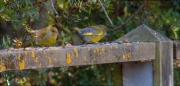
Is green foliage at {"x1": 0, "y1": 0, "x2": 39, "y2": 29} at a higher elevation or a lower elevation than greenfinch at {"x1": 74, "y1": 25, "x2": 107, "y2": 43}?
higher

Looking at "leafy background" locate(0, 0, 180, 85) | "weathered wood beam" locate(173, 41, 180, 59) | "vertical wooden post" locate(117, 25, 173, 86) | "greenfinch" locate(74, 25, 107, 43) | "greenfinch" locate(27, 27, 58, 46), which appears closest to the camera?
"vertical wooden post" locate(117, 25, 173, 86)

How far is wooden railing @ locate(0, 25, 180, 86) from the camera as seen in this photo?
168 centimetres

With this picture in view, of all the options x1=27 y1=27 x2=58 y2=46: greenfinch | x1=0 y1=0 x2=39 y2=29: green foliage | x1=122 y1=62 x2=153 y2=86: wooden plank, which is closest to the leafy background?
x1=27 y1=27 x2=58 y2=46: greenfinch

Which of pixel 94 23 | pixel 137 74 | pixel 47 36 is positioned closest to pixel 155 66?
pixel 137 74

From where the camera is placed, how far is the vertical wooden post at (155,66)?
223 cm

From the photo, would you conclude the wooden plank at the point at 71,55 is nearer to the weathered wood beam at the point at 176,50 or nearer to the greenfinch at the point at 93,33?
the weathered wood beam at the point at 176,50

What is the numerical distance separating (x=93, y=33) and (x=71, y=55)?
2252mm

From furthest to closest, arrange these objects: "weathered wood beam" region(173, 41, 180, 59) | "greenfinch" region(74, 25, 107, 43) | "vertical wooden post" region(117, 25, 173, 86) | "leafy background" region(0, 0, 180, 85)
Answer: "greenfinch" region(74, 25, 107, 43), "leafy background" region(0, 0, 180, 85), "weathered wood beam" region(173, 41, 180, 59), "vertical wooden post" region(117, 25, 173, 86)

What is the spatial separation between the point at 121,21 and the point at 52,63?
259 cm

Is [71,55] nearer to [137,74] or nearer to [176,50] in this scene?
[137,74]

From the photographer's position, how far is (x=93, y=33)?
407 centimetres

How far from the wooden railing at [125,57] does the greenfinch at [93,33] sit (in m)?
1.55

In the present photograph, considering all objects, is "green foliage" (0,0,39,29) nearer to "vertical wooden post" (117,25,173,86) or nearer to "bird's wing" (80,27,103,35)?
"vertical wooden post" (117,25,173,86)

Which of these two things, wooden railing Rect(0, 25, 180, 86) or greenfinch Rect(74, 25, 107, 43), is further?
greenfinch Rect(74, 25, 107, 43)
